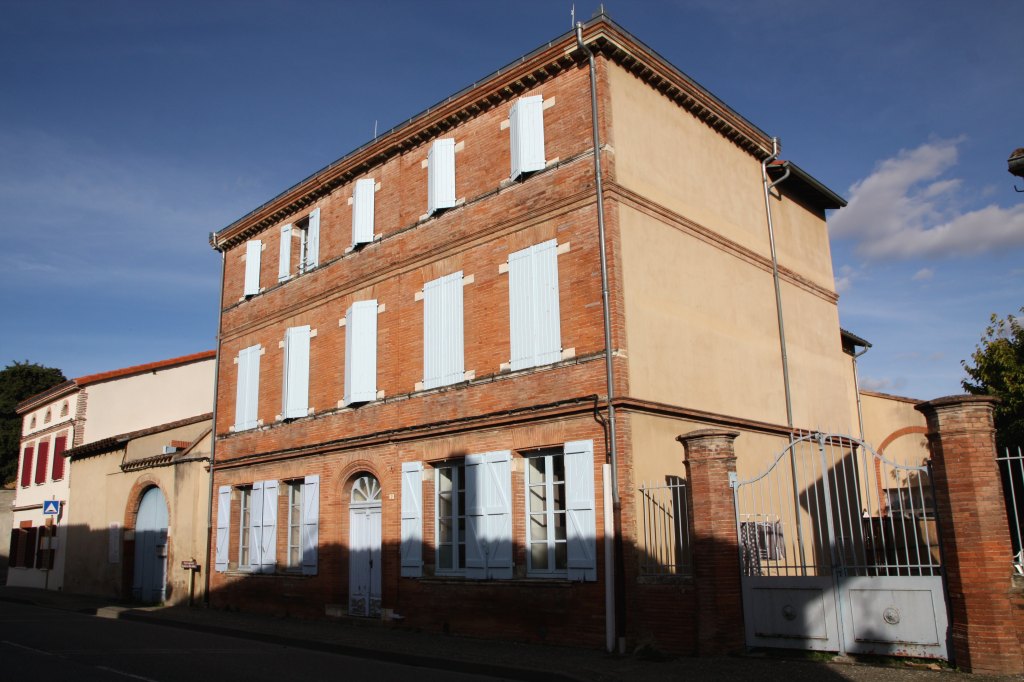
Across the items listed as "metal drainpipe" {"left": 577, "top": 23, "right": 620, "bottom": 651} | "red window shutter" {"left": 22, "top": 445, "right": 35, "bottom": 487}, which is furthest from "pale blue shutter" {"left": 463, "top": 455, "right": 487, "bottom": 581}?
"red window shutter" {"left": 22, "top": 445, "right": 35, "bottom": 487}

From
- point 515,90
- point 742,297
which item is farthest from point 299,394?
point 742,297

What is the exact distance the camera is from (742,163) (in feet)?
54.2

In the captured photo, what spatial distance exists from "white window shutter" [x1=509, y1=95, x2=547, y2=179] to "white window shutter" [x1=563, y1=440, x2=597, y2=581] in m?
4.71

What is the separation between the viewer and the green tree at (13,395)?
136 feet

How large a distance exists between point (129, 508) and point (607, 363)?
54.2 ft

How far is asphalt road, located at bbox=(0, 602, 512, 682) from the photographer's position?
950 cm

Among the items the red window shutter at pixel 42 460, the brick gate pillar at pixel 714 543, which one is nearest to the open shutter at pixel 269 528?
the brick gate pillar at pixel 714 543

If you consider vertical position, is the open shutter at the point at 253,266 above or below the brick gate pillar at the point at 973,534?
above

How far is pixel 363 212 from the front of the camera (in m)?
17.3

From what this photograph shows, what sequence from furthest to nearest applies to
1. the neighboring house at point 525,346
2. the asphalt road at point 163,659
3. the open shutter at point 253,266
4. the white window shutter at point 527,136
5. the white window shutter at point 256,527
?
the open shutter at point 253,266 < the white window shutter at point 256,527 < the white window shutter at point 527,136 < the neighboring house at point 525,346 < the asphalt road at point 163,659

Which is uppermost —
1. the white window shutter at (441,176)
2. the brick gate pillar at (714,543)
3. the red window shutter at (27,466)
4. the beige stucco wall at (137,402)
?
the white window shutter at (441,176)

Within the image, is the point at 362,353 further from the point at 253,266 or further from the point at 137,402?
the point at 137,402

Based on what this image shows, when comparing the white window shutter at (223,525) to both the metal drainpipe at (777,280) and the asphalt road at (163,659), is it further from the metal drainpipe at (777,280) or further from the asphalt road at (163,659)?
the metal drainpipe at (777,280)

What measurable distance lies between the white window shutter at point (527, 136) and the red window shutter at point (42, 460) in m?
22.2
